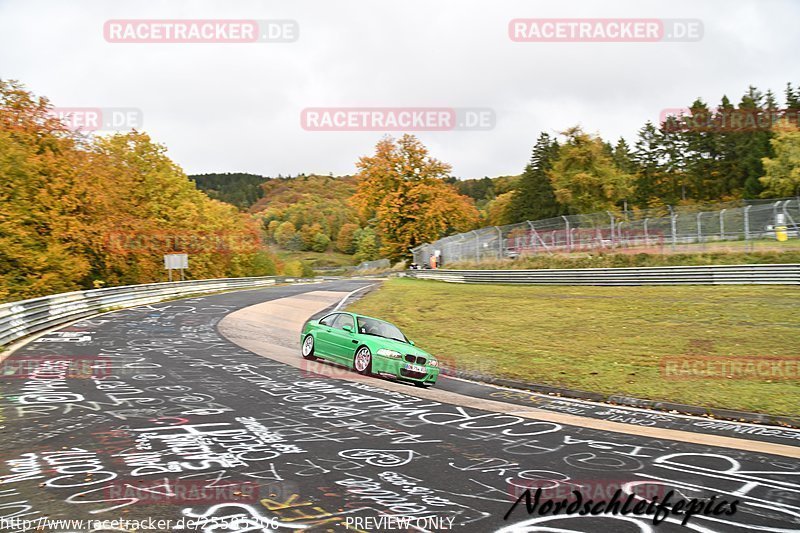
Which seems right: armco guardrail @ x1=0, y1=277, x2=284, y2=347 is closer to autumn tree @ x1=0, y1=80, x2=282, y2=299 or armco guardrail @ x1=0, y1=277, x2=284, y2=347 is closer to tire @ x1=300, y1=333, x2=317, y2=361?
autumn tree @ x1=0, y1=80, x2=282, y2=299

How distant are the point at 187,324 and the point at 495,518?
20.7 metres

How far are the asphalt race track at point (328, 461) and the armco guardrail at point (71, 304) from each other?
16.7 ft

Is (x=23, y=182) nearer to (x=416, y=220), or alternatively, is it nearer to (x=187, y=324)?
(x=187, y=324)

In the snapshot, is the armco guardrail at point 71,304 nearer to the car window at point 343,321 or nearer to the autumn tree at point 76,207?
the autumn tree at point 76,207

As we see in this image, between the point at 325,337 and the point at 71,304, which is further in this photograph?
the point at 71,304

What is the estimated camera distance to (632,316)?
69.1 ft

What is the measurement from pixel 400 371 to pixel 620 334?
8482 mm

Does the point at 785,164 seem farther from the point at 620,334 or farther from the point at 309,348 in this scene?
the point at 309,348

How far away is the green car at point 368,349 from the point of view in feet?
44.7

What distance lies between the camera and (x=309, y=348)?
16.3m

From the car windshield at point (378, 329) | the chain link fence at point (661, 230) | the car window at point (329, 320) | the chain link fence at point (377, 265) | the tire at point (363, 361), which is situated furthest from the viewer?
the chain link fence at point (377, 265)

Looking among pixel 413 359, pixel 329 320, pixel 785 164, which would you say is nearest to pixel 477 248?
pixel 329 320

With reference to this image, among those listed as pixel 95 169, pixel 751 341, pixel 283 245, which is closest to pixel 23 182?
pixel 95 169

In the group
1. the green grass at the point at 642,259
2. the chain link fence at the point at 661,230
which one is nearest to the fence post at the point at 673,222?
the chain link fence at the point at 661,230
